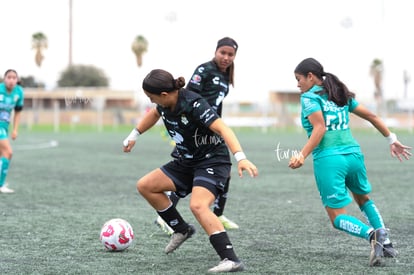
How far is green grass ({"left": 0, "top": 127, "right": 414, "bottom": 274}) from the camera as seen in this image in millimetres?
6371

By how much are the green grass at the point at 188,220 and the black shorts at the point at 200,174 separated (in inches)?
20.6

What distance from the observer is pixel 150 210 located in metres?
10.3

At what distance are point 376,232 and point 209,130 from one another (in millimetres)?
1690

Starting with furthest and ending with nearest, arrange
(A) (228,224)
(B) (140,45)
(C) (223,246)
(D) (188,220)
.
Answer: (B) (140,45)
(D) (188,220)
(A) (228,224)
(C) (223,246)

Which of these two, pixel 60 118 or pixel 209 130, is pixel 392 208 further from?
pixel 60 118

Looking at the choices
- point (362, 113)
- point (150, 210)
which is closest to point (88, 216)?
point (150, 210)

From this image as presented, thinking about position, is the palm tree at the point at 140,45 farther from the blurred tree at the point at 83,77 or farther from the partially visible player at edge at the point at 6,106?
the partially visible player at edge at the point at 6,106

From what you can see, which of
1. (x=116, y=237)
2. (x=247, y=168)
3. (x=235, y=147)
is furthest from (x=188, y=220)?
(x=247, y=168)

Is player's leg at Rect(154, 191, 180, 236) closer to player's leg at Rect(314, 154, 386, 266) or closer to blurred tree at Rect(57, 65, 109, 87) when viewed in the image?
player's leg at Rect(314, 154, 386, 266)

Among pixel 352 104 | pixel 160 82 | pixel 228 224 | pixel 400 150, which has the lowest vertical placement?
pixel 228 224

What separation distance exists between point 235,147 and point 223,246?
0.87 m

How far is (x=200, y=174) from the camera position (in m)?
6.47

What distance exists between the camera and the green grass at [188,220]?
6.37 m

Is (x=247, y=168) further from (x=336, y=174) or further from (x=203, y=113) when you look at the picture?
(x=336, y=174)
